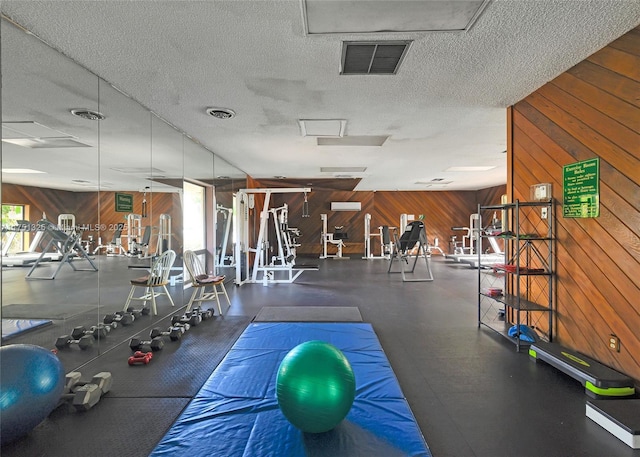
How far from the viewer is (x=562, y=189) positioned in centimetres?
245

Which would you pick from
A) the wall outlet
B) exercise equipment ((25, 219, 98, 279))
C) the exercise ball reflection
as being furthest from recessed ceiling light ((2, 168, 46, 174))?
the wall outlet

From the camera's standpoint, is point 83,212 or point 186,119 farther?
point 186,119

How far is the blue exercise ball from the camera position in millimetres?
1408

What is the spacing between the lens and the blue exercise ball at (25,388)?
141 cm

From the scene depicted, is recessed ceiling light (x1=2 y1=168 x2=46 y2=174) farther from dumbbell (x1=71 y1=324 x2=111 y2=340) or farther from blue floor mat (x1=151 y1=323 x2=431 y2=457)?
blue floor mat (x1=151 y1=323 x2=431 y2=457)

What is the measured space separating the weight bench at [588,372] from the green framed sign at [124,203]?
362 cm

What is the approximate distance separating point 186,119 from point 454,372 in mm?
3287

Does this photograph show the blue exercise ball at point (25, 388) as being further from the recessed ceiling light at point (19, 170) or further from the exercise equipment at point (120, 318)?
the exercise equipment at point (120, 318)

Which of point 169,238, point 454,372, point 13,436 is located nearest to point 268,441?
point 13,436

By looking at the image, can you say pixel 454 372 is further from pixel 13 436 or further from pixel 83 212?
pixel 83 212

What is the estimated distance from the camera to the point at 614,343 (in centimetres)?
201

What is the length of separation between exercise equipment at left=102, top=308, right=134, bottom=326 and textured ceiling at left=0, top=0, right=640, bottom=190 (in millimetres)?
1967

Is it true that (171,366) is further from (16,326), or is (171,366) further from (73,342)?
(16,326)

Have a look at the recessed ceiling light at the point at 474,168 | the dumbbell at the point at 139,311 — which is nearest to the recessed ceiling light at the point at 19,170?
the dumbbell at the point at 139,311
